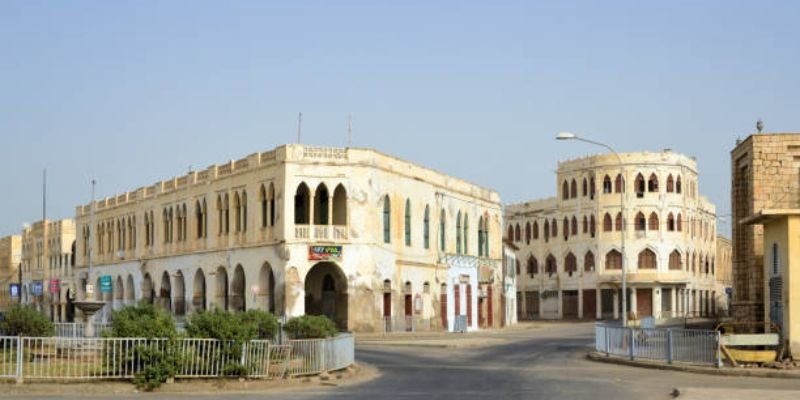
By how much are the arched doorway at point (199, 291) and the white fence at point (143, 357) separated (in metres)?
37.0

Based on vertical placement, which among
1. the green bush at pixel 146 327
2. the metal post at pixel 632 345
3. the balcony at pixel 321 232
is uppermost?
the balcony at pixel 321 232

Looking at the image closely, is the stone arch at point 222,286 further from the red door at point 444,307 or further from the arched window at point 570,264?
the arched window at point 570,264

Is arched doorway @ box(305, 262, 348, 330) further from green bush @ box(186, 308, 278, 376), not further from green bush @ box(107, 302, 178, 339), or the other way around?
green bush @ box(107, 302, 178, 339)

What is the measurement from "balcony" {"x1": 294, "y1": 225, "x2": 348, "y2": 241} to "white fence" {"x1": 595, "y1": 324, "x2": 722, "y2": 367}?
22859 mm

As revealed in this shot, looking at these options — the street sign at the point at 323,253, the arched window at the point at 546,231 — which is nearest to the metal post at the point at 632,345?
the street sign at the point at 323,253

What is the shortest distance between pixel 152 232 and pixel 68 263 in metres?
30.6

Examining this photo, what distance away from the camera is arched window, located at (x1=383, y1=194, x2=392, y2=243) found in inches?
2194

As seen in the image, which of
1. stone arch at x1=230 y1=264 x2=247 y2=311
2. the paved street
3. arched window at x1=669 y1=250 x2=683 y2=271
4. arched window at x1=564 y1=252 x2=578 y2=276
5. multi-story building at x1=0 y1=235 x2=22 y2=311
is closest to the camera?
the paved street

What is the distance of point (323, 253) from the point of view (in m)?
52.6

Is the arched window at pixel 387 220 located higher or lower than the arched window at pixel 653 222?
lower

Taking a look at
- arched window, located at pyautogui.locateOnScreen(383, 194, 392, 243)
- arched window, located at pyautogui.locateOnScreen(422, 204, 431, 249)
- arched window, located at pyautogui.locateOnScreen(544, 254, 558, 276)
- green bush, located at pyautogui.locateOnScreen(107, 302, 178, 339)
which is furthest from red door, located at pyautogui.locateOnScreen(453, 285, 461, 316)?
green bush, located at pyautogui.locateOnScreen(107, 302, 178, 339)

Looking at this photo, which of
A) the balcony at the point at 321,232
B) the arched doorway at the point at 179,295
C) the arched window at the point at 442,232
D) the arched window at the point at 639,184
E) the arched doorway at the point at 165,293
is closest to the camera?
the balcony at the point at 321,232

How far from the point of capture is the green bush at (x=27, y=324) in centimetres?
3064

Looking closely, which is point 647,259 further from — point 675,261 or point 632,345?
point 632,345
